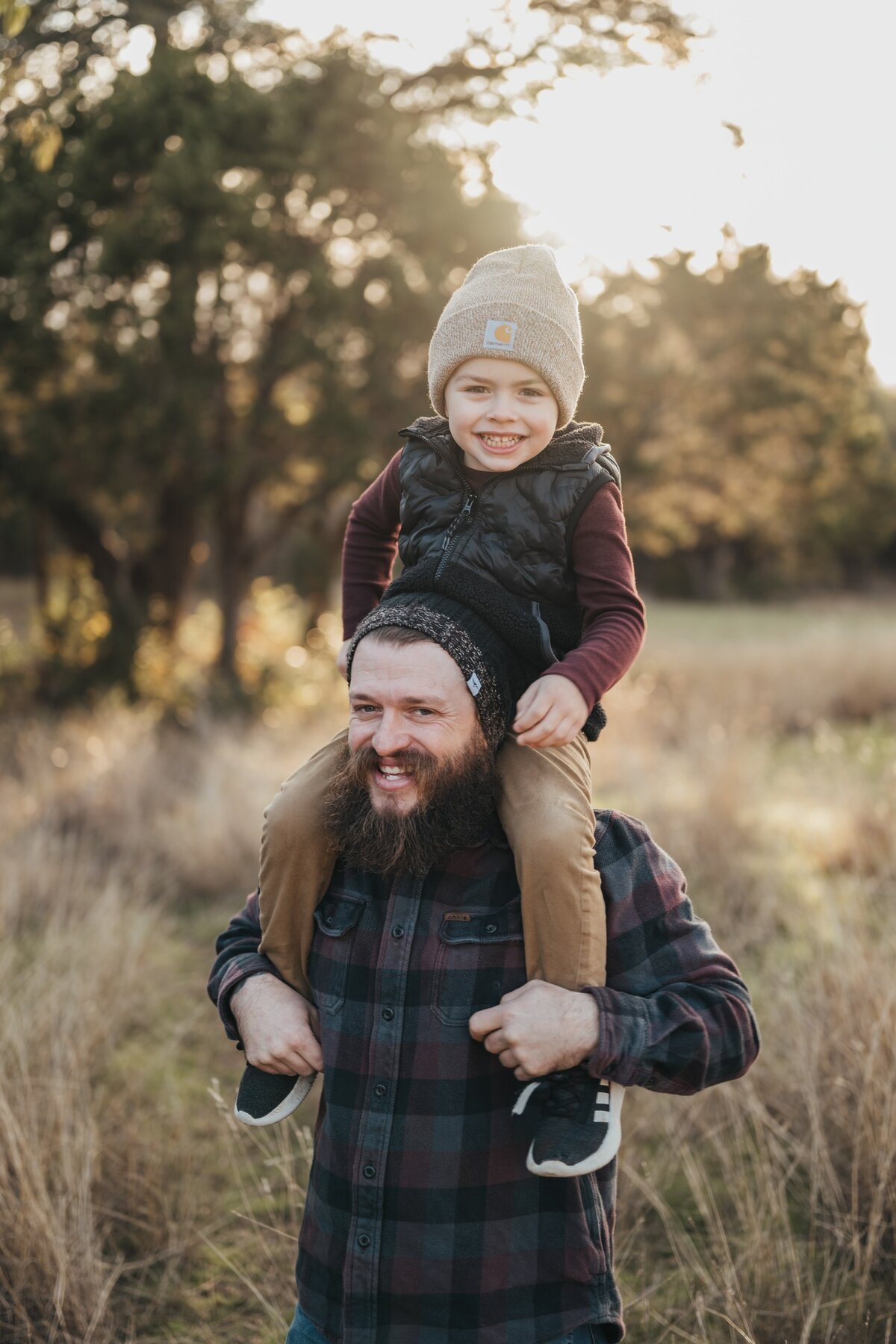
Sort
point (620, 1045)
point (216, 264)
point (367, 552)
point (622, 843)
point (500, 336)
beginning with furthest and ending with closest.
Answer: point (216, 264)
point (367, 552)
point (500, 336)
point (622, 843)
point (620, 1045)

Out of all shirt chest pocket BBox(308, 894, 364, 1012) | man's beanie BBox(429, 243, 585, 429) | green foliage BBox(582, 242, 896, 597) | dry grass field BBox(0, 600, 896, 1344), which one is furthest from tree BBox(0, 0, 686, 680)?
shirt chest pocket BBox(308, 894, 364, 1012)

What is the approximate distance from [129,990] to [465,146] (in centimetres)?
889

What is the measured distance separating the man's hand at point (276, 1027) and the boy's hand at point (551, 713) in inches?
24.1

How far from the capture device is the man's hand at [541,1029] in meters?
1.67

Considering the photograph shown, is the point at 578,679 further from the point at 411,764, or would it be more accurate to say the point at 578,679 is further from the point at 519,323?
the point at 519,323

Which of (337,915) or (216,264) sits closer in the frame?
(337,915)

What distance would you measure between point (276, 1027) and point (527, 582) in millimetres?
887

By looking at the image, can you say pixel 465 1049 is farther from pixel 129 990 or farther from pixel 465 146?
pixel 465 146

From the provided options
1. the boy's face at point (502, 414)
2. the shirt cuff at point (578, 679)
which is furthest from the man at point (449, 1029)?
the boy's face at point (502, 414)

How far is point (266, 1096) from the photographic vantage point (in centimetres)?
190

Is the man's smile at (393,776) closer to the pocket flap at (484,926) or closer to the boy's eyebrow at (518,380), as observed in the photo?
the pocket flap at (484,926)

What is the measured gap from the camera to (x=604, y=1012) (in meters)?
1.69

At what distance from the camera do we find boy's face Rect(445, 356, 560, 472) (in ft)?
6.51

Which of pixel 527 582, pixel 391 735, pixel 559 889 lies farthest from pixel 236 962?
pixel 527 582
